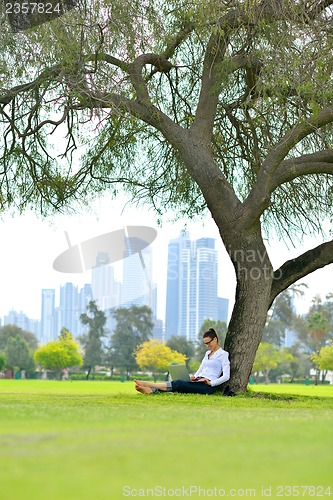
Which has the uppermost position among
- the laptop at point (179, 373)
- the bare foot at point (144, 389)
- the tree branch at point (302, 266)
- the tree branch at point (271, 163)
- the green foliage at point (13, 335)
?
the tree branch at point (271, 163)

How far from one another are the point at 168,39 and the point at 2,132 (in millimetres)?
4059

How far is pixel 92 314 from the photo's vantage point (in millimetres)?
100875

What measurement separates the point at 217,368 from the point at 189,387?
1.72ft

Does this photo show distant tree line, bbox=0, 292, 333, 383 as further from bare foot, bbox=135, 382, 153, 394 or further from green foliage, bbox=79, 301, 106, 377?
bare foot, bbox=135, 382, 153, 394

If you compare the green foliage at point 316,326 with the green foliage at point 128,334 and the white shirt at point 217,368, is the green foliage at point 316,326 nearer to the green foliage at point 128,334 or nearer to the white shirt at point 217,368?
the green foliage at point 128,334

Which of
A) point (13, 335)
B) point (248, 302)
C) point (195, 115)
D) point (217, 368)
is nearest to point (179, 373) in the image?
point (217, 368)

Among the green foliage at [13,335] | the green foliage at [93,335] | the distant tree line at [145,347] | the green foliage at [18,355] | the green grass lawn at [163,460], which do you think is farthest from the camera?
the green foliage at [13,335]

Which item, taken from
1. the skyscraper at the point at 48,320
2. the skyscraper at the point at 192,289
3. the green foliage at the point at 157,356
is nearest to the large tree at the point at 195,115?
the green foliage at the point at 157,356

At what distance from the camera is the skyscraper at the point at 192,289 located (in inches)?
5901

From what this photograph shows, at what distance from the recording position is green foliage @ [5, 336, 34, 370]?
300 feet

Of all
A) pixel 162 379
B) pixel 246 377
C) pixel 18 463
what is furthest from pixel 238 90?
pixel 162 379

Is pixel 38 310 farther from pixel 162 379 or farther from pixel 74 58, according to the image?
pixel 74 58

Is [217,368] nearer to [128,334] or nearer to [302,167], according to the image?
[302,167]

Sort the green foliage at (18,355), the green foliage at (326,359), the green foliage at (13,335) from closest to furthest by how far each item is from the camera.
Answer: the green foliage at (326,359), the green foliage at (18,355), the green foliage at (13,335)
